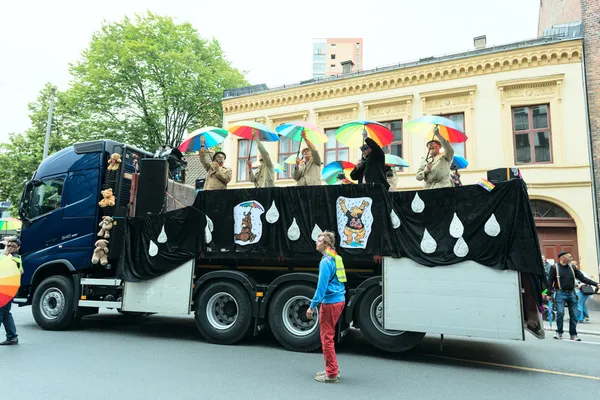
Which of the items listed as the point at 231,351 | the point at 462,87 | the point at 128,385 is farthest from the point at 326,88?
the point at 128,385

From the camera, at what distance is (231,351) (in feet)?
21.6

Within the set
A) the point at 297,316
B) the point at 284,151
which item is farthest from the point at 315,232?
the point at 284,151

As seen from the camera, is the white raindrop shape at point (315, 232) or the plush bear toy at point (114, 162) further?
the plush bear toy at point (114, 162)

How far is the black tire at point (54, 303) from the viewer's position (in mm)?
8055

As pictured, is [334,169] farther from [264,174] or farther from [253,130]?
[253,130]

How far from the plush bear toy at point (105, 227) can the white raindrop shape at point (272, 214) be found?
342 cm

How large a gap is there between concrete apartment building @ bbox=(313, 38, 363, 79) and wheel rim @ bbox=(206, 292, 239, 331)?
A: 9656 centimetres

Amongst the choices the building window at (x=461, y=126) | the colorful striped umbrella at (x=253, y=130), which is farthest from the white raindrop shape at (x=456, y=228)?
the building window at (x=461, y=126)

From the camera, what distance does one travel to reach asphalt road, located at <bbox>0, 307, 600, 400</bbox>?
4637 millimetres

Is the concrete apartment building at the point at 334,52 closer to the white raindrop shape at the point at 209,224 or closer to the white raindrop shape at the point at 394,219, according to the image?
the white raindrop shape at the point at 209,224

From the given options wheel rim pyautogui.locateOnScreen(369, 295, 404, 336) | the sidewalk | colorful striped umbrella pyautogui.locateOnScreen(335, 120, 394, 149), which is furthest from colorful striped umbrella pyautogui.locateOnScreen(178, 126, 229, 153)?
the sidewalk

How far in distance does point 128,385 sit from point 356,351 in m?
3.62

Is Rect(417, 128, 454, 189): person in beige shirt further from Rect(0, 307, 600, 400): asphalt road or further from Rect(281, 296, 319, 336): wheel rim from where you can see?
Rect(281, 296, 319, 336): wheel rim

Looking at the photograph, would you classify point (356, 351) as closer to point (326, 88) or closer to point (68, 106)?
point (326, 88)
